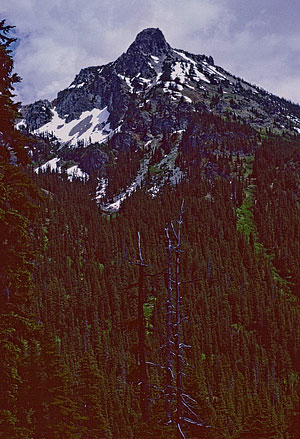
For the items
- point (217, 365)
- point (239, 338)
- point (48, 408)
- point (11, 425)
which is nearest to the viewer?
point (11, 425)

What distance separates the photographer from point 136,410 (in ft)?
294

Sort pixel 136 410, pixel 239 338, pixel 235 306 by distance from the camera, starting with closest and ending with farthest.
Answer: pixel 136 410, pixel 239 338, pixel 235 306

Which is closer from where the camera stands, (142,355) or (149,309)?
(142,355)

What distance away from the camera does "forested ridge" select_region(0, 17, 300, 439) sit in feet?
47.8

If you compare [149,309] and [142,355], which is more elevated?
[142,355]

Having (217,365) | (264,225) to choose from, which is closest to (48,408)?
(217,365)

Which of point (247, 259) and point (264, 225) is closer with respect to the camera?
point (247, 259)

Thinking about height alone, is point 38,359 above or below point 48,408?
above

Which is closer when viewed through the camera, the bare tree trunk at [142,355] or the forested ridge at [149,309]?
the forested ridge at [149,309]

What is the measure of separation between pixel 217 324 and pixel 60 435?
107630mm

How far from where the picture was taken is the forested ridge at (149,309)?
14570mm

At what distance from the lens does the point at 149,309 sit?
134 metres

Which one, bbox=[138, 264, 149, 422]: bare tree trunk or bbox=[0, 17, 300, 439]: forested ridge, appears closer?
bbox=[0, 17, 300, 439]: forested ridge

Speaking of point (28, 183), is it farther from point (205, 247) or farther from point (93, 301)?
point (205, 247)
